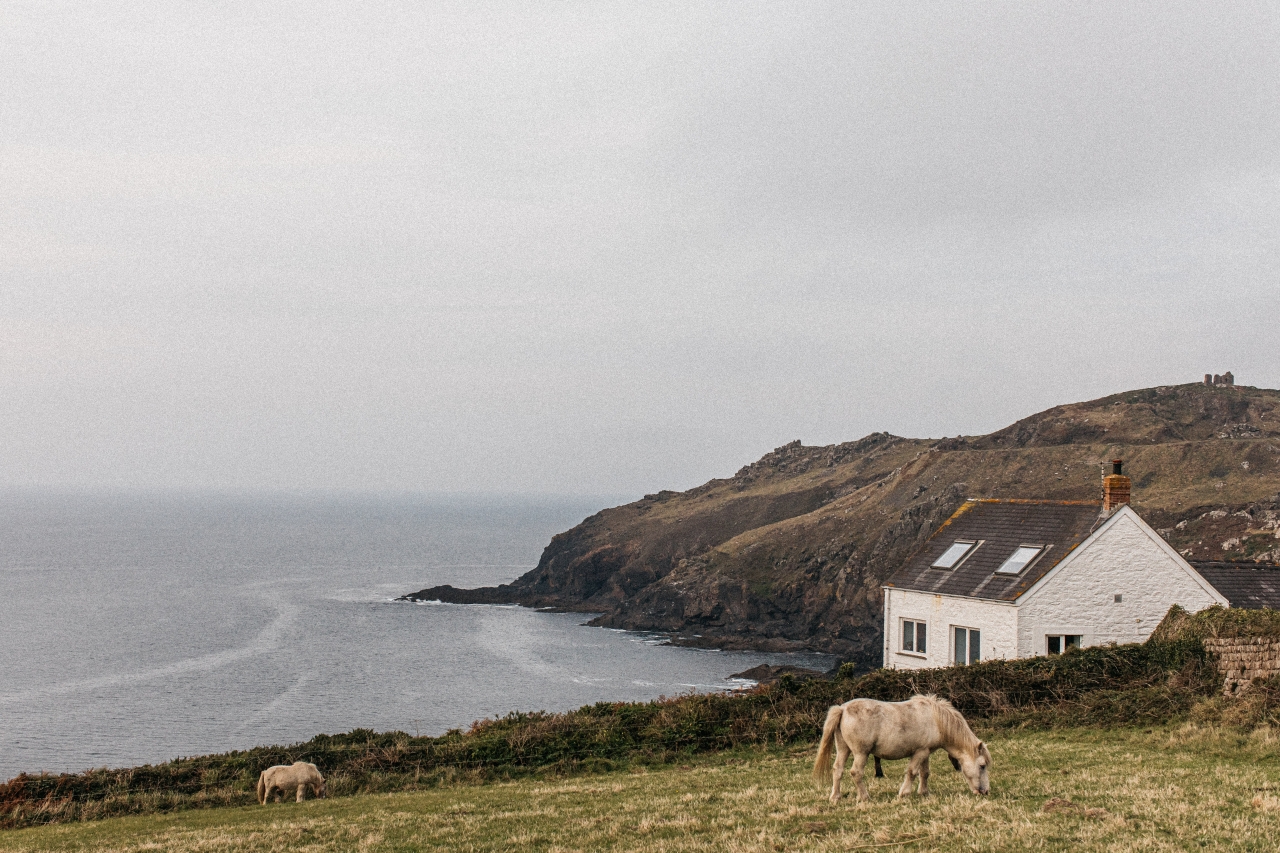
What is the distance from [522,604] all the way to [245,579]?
202 feet

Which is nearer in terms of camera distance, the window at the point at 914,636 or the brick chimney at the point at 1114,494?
the brick chimney at the point at 1114,494

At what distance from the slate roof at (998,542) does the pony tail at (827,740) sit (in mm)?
20804

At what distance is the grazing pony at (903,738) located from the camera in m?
14.3

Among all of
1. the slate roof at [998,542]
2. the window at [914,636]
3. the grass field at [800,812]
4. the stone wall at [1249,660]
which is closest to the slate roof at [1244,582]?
the slate roof at [998,542]

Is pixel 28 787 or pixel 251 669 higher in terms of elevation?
pixel 28 787

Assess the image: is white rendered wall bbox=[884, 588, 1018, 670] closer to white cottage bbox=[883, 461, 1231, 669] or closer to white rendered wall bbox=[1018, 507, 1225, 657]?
white cottage bbox=[883, 461, 1231, 669]

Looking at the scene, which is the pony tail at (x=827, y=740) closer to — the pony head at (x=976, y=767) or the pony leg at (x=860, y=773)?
the pony leg at (x=860, y=773)

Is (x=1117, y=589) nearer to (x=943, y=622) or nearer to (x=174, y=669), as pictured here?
(x=943, y=622)

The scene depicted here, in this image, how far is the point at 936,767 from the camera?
1880 centimetres

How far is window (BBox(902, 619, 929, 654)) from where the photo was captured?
37.3 m

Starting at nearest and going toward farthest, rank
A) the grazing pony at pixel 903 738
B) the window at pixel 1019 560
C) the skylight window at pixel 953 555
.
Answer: the grazing pony at pixel 903 738 → the window at pixel 1019 560 → the skylight window at pixel 953 555

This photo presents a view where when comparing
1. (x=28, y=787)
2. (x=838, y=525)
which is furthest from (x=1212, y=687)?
(x=838, y=525)

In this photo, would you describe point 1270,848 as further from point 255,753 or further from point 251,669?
point 251,669

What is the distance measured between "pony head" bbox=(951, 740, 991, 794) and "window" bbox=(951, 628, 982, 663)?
21158 mm
